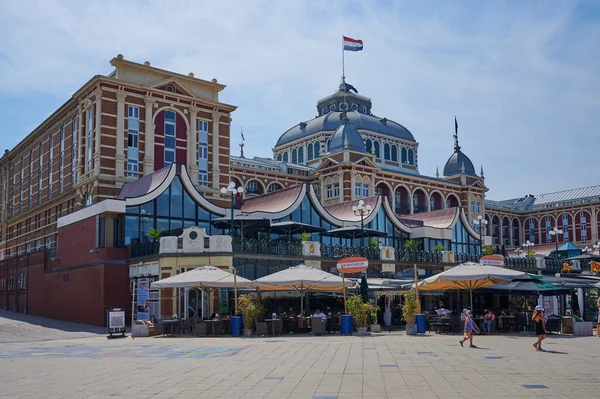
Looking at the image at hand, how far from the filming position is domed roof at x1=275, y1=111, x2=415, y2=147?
83.6 meters

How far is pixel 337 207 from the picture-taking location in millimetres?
52562

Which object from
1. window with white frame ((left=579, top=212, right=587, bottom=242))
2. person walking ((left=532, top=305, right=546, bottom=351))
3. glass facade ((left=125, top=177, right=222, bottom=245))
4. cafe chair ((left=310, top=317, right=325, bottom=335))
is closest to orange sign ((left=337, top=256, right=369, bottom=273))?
cafe chair ((left=310, top=317, right=325, bottom=335))

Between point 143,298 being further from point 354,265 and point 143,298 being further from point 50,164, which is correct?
→ point 50,164

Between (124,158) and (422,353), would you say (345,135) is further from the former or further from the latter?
(422,353)

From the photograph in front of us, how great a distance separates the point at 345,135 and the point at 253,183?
420 inches

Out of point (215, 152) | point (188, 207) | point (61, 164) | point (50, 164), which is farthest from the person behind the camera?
point (50, 164)

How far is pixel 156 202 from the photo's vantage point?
4159 cm

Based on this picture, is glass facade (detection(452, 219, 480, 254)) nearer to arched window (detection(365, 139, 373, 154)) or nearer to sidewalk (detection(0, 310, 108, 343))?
arched window (detection(365, 139, 373, 154))

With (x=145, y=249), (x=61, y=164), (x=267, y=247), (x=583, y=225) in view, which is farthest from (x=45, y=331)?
(x=583, y=225)

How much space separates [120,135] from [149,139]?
2.17 metres

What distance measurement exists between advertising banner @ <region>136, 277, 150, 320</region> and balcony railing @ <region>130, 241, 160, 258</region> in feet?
4.73

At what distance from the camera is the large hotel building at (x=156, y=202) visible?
3950 centimetres

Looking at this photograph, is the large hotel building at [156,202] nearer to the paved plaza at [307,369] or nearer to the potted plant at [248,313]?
the potted plant at [248,313]

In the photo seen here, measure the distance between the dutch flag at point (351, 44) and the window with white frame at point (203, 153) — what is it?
24.4 m
